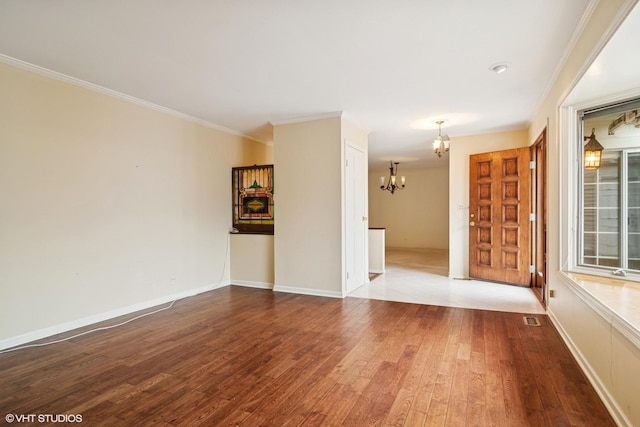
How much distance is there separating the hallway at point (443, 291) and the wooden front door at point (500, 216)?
0.29m

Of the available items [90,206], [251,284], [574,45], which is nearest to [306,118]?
[251,284]

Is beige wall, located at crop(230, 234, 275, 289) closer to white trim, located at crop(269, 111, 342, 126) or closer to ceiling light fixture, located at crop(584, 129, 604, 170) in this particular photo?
white trim, located at crop(269, 111, 342, 126)

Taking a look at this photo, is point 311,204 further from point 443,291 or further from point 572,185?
point 572,185

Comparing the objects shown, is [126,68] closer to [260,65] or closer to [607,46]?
[260,65]

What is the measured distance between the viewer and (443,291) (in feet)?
16.1

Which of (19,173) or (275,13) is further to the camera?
(19,173)

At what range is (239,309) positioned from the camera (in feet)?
13.5

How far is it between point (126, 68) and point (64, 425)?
2.90 metres

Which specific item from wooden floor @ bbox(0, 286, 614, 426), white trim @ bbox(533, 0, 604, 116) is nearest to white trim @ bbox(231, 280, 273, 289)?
wooden floor @ bbox(0, 286, 614, 426)

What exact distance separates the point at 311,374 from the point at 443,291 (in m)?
3.09

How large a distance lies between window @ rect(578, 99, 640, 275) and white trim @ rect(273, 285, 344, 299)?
9.13ft

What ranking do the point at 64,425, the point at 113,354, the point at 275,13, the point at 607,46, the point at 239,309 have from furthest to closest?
the point at 239,309 < the point at 113,354 < the point at 275,13 < the point at 607,46 < the point at 64,425

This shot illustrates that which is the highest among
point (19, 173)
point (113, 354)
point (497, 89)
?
point (497, 89)

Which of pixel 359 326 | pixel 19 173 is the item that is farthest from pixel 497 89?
pixel 19 173
